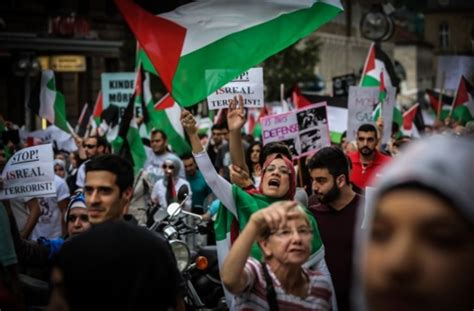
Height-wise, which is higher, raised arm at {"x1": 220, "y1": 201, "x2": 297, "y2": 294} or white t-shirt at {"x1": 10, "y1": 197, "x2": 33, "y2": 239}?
raised arm at {"x1": 220, "y1": 201, "x2": 297, "y2": 294}

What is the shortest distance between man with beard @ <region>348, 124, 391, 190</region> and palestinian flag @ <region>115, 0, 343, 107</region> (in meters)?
1.69

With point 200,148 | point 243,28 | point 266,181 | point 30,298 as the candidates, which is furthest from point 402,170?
point 243,28

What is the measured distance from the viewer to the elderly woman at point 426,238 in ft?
6.29

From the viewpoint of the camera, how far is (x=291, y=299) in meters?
4.07

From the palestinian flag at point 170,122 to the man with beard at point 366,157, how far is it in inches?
168

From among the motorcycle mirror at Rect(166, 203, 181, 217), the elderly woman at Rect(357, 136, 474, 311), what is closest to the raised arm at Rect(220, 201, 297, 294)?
the elderly woman at Rect(357, 136, 474, 311)

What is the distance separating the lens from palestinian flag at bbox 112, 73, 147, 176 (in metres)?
14.3

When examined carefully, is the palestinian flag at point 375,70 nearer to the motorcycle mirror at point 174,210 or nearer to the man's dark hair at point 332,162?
the motorcycle mirror at point 174,210

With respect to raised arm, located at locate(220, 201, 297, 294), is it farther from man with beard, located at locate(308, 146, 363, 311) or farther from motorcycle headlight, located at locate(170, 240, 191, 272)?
motorcycle headlight, located at locate(170, 240, 191, 272)

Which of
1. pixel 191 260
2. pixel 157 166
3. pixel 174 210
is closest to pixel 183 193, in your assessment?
pixel 191 260

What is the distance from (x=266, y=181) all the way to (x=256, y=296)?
1.73 meters

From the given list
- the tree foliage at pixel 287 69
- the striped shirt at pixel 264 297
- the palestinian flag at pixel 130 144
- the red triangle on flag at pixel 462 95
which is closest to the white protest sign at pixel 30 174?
the striped shirt at pixel 264 297

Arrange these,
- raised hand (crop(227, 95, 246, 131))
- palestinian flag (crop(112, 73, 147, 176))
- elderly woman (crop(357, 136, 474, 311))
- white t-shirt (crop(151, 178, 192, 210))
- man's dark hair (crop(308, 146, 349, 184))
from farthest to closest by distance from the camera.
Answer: palestinian flag (crop(112, 73, 147, 176)) < white t-shirt (crop(151, 178, 192, 210)) < raised hand (crop(227, 95, 246, 131)) < man's dark hair (crop(308, 146, 349, 184)) < elderly woman (crop(357, 136, 474, 311))

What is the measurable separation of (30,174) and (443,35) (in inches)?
4563
